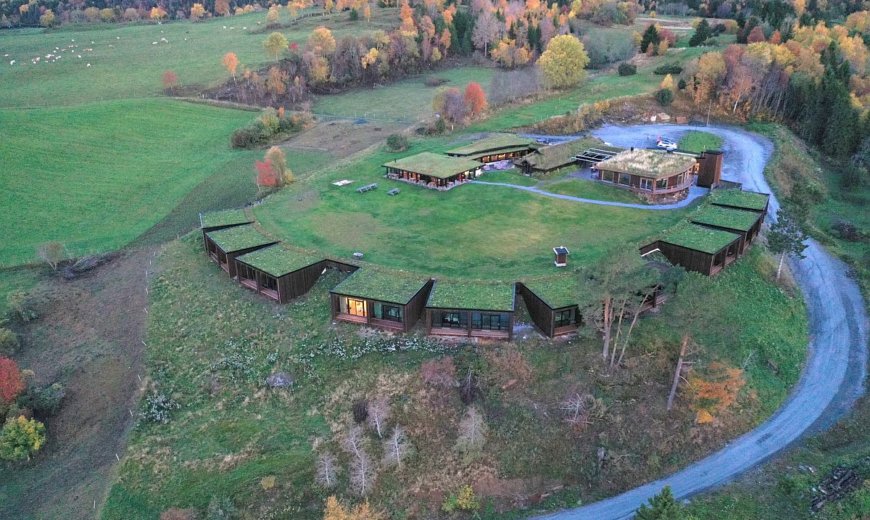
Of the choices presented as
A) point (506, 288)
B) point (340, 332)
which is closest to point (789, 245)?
point (506, 288)

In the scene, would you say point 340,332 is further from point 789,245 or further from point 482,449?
point 789,245

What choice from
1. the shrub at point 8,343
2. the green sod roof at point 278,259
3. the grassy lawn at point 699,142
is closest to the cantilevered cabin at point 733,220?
the grassy lawn at point 699,142

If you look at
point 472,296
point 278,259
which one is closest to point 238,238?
point 278,259

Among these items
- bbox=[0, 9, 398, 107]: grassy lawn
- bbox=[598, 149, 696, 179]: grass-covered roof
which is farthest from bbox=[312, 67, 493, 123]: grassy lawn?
bbox=[598, 149, 696, 179]: grass-covered roof

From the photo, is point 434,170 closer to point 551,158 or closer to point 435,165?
point 435,165

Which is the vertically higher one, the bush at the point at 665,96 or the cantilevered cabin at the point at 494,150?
the bush at the point at 665,96

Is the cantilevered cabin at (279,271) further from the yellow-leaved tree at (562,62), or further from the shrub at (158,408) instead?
the yellow-leaved tree at (562,62)
